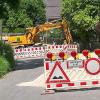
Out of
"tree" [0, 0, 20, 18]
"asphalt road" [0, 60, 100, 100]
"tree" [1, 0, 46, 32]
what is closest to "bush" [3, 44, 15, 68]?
"tree" [0, 0, 20, 18]

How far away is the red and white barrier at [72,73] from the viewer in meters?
16.2

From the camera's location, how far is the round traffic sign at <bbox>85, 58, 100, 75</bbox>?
641 inches

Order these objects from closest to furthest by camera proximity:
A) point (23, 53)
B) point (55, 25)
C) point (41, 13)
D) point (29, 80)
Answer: point (29, 80)
point (23, 53)
point (55, 25)
point (41, 13)

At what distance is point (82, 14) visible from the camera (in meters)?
48.9

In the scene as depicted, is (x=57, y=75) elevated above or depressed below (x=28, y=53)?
below

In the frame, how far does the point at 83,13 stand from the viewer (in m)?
48.8

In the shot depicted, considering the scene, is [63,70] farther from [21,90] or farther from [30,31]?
[30,31]

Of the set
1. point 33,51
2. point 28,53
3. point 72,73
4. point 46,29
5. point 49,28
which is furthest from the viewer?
point 46,29

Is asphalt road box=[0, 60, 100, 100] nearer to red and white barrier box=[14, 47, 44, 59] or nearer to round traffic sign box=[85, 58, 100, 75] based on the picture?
round traffic sign box=[85, 58, 100, 75]

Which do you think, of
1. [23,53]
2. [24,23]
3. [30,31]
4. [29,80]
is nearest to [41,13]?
[24,23]

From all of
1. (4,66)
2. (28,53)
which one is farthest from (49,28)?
(4,66)

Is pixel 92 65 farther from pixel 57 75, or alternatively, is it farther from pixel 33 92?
pixel 33 92

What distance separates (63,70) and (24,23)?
68878 millimetres

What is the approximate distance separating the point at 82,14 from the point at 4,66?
25421 millimetres
